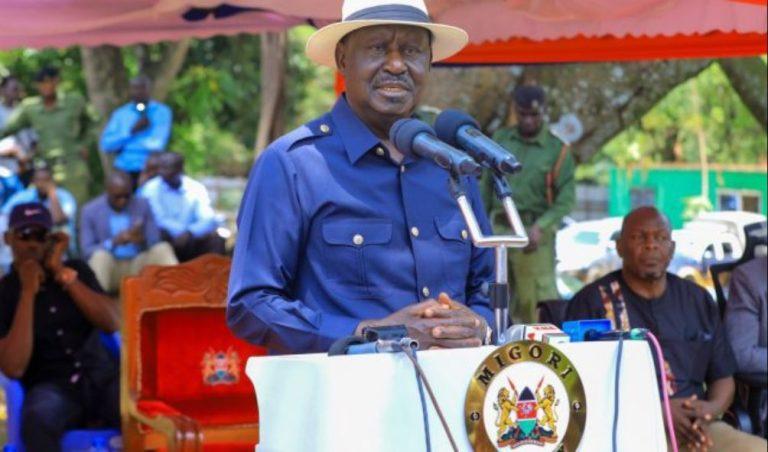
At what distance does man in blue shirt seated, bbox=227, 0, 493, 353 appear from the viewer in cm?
357

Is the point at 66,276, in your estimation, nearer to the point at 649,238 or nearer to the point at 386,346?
the point at 649,238

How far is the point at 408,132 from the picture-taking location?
10.7 ft

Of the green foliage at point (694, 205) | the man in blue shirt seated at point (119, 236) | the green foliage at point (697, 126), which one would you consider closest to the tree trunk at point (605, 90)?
the man in blue shirt seated at point (119, 236)

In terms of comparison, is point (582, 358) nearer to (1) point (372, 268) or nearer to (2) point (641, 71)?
(1) point (372, 268)

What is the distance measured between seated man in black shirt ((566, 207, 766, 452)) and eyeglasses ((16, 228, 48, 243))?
231cm

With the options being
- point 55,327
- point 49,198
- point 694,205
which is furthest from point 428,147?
point 694,205

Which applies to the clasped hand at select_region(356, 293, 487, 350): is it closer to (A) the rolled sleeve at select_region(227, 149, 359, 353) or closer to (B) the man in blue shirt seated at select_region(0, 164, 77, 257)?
(A) the rolled sleeve at select_region(227, 149, 359, 353)

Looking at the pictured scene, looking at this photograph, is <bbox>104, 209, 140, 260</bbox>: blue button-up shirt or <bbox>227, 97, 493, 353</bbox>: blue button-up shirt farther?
<bbox>104, 209, 140, 260</bbox>: blue button-up shirt

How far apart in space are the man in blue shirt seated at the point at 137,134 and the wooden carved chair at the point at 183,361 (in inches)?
251

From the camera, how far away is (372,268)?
366 cm

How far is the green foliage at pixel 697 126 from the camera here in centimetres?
1977

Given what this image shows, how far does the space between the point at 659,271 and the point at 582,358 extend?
3405 mm

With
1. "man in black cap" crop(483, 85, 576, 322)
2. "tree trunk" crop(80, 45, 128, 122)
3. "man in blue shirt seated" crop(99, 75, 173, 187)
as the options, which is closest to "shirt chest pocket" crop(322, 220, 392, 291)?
"man in black cap" crop(483, 85, 576, 322)

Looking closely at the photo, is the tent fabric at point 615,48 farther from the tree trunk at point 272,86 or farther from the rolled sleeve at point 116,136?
the tree trunk at point 272,86
